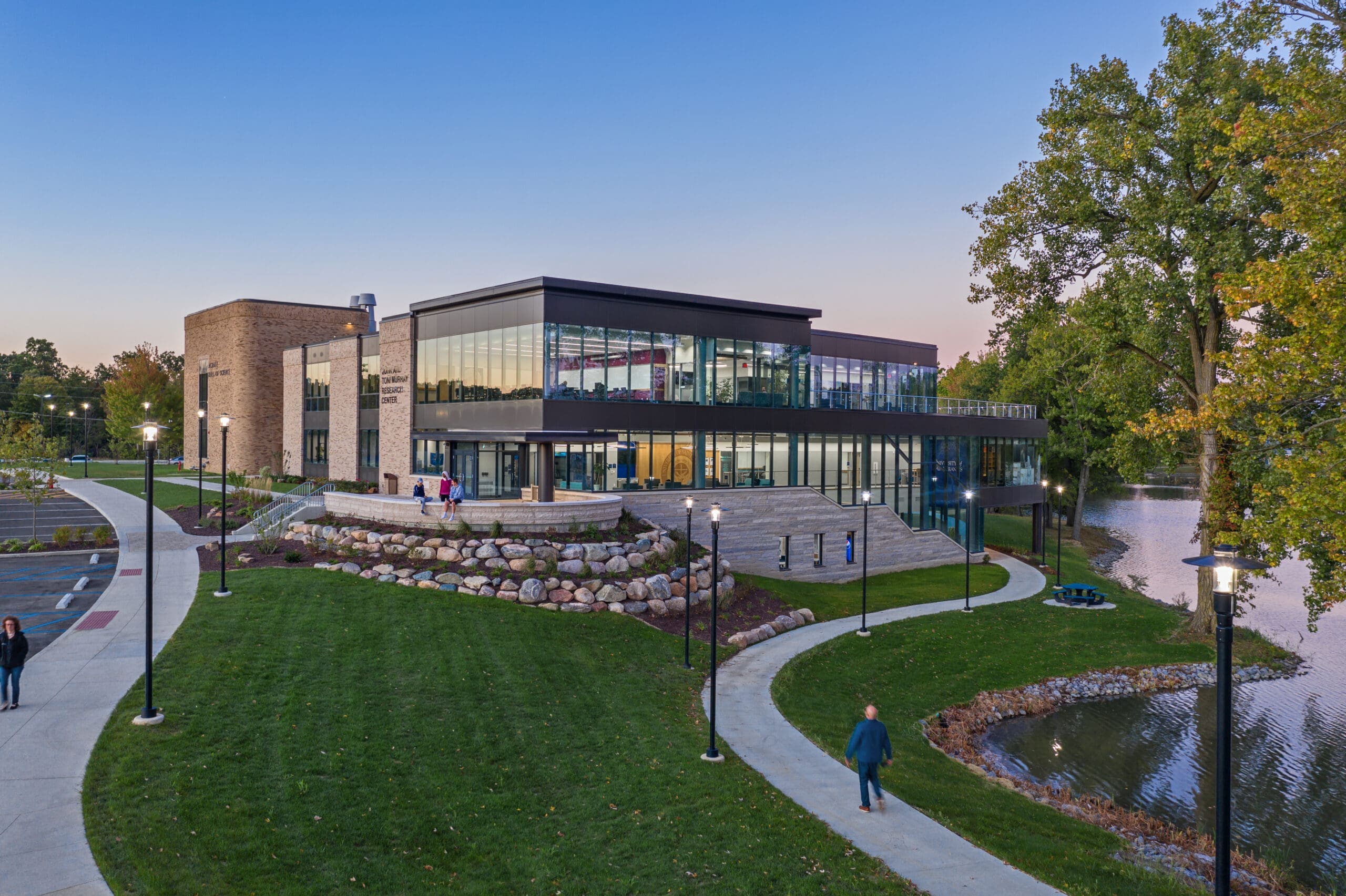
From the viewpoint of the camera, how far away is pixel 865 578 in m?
26.8

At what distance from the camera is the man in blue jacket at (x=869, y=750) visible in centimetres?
1184

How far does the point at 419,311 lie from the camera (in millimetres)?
37375

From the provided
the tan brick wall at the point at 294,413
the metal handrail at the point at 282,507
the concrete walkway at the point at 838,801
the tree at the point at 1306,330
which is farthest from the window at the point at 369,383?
the tree at the point at 1306,330

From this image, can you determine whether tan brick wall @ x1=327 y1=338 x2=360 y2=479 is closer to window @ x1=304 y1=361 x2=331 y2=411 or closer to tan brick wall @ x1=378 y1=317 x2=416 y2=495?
window @ x1=304 y1=361 x2=331 y2=411

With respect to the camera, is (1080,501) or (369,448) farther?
(1080,501)

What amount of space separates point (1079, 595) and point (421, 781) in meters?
29.8

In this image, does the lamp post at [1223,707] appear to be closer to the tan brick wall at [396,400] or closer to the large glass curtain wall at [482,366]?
the large glass curtain wall at [482,366]

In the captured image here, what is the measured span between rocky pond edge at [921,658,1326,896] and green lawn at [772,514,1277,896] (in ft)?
1.42

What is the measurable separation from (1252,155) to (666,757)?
76.0 ft

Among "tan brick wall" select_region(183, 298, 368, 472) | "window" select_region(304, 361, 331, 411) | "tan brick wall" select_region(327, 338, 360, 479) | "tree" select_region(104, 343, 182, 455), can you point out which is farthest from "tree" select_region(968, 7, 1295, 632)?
"tree" select_region(104, 343, 182, 455)

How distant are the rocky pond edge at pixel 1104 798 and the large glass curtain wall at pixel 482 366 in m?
19.2

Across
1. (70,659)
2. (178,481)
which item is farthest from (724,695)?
(178,481)

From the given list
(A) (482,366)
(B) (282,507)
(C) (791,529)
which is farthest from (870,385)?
(B) (282,507)

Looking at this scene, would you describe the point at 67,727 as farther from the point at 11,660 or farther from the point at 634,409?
the point at 634,409
